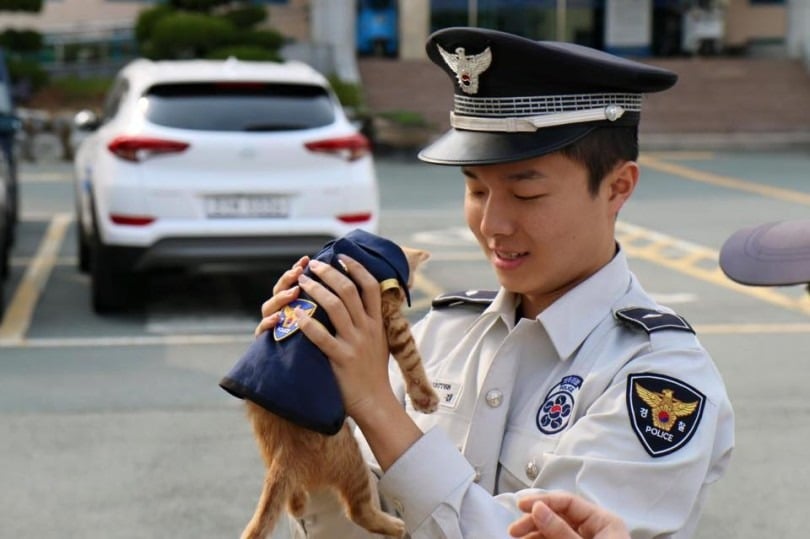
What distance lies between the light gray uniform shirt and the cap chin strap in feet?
0.84

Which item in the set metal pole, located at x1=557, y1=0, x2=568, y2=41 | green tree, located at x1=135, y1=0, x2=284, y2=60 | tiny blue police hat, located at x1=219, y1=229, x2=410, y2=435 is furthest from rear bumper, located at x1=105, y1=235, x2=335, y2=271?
metal pole, located at x1=557, y1=0, x2=568, y2=41

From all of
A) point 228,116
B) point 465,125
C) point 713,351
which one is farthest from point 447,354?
point 228,116

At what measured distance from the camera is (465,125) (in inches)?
88.2

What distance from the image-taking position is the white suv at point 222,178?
8648 millimetres

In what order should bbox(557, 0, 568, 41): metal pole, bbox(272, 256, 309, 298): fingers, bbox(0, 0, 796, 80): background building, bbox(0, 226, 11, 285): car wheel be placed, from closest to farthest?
bbox(272, 256, 309, 298): fingers
bbox(0, 226, 11, 285): car wheel
bbox(0, 0, 796, 80): background building
bbox(557, 0, 568, 41): metal pole

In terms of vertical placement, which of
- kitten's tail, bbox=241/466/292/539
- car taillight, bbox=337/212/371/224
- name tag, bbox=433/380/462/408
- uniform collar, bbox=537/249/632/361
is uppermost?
uniform collar, bbox=537/249/632/361

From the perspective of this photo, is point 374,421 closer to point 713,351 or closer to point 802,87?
point 713,351

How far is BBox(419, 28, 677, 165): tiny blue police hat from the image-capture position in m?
2.12

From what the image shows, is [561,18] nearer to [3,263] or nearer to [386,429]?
[3,263]

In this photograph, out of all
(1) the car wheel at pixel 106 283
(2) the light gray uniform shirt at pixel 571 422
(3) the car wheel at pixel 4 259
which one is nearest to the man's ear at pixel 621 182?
(2) the light gray uniform shirt at pixel 571 422

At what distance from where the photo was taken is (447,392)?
2.35 metres

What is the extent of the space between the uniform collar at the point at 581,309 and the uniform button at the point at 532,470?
0.57 feet

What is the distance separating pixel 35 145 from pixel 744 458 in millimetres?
16122

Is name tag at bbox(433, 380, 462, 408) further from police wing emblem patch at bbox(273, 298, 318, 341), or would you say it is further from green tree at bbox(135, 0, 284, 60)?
green tree at bbox(135, 0, 284, 60)
